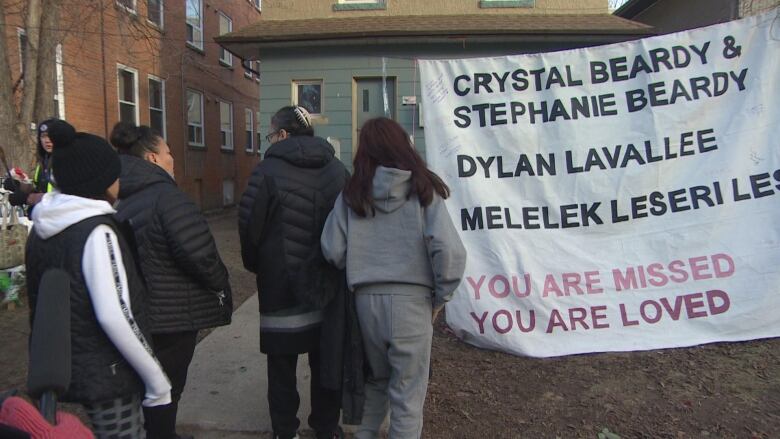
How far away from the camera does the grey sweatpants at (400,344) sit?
2275mm

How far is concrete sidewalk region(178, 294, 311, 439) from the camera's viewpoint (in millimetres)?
3107

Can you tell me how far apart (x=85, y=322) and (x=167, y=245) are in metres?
0.72

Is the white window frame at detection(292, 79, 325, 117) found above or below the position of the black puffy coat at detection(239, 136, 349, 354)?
above

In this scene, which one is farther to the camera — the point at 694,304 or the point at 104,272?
the point at 694,304

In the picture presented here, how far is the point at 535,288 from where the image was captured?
12.5ft

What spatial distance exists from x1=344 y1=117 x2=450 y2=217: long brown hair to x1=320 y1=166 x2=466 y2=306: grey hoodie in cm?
3

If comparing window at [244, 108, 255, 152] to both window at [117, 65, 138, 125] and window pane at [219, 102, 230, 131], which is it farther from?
window at [117, 65, 138, 125]

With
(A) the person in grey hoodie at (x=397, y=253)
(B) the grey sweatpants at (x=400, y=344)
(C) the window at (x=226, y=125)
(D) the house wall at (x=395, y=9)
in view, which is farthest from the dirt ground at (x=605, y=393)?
(C) the window at (x=226, y=125)

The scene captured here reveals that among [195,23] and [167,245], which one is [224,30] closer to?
[195,23]

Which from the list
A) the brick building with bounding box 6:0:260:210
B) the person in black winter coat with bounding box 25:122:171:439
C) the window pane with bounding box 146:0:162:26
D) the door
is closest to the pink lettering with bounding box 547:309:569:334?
the person in black winter coat with bounding box 25:122:171:439

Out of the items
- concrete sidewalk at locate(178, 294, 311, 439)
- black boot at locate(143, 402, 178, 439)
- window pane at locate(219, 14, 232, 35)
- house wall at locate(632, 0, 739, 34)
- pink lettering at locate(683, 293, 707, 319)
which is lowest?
concrete sidewalk at locate(178, 294, 311, 439)

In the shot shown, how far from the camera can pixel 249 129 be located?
1964 cm

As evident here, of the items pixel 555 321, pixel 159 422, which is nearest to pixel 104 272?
pixel 159 422

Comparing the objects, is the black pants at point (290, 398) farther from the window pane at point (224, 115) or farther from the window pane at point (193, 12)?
the window pane at point (224, 115)
